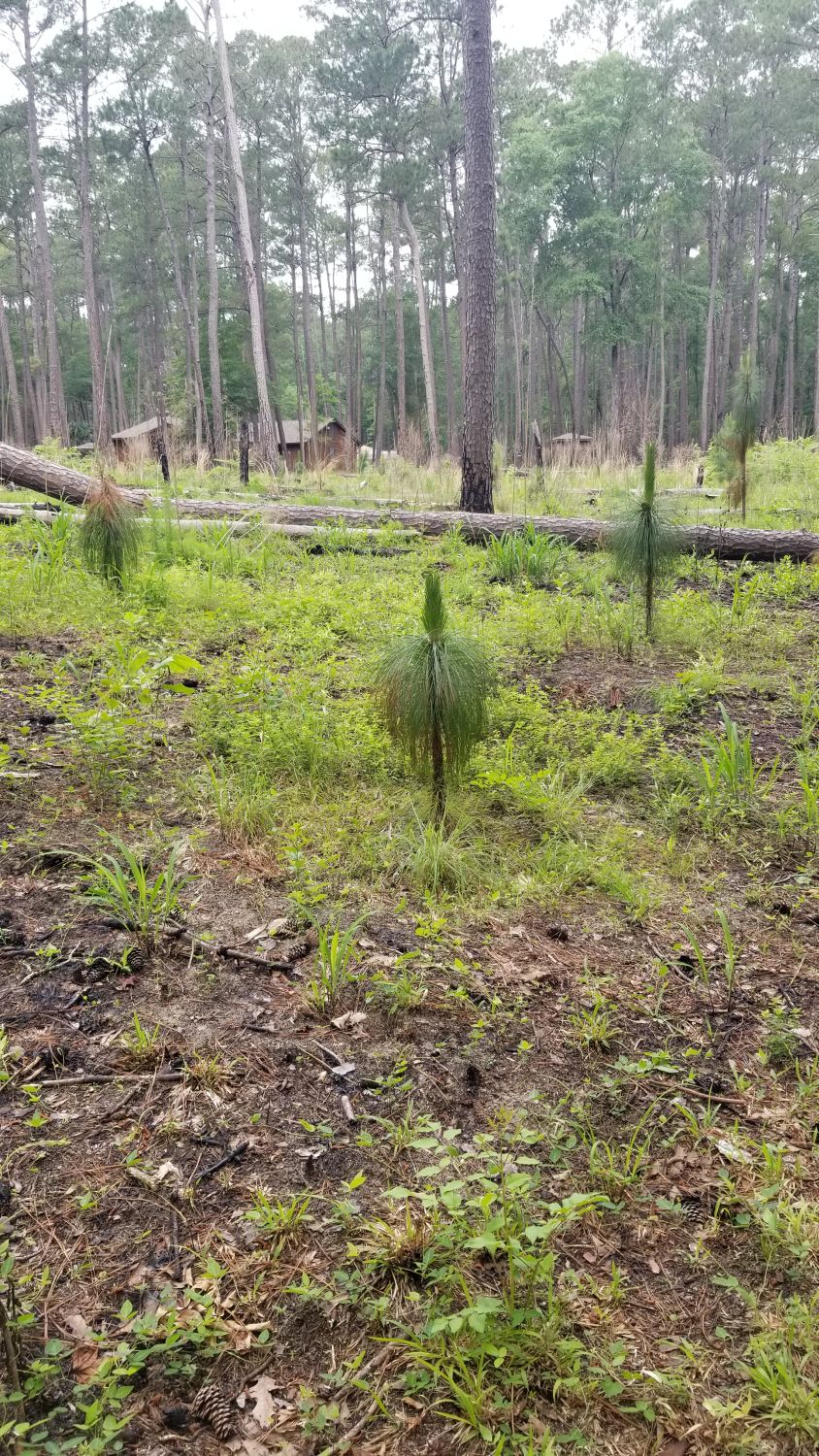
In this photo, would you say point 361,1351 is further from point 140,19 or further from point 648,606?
point 140,19

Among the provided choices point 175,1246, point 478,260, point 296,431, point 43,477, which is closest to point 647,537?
point 175,1246

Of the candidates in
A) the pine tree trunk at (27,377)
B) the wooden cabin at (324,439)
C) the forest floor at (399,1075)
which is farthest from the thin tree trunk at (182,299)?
the forest floor at (399,1075)

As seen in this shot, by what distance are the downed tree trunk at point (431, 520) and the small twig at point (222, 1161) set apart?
580 cm

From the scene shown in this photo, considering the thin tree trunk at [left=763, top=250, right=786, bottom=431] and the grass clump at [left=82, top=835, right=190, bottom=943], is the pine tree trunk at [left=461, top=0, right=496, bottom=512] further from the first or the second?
the thin tree trunk at [left=763, top=250, right=786, bottom=431]

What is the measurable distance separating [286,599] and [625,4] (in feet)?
103

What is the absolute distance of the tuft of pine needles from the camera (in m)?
5.03

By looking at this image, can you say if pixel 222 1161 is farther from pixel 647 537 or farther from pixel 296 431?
pixel 296 431

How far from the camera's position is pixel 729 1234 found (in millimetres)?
1626

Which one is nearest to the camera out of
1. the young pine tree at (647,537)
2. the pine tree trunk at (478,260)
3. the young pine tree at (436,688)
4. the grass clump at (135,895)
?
the grass clump at (135,895)

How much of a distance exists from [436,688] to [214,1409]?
80.5 inches

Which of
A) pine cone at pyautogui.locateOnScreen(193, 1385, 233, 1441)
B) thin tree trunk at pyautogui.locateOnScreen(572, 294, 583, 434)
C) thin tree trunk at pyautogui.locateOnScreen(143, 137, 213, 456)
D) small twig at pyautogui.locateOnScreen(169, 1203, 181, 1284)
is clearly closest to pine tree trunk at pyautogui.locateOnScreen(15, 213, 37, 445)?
thin tree trunk at pyautogui.locateOnScreen(143, 137, 213, 456)

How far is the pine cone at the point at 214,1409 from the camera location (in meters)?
1.24

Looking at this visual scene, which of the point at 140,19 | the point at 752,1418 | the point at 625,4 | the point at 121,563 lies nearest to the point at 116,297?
the point at 140,19

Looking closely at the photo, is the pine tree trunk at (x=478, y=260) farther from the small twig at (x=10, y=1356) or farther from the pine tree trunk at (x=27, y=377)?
the pine tree trunk at (x=27, y=377)
